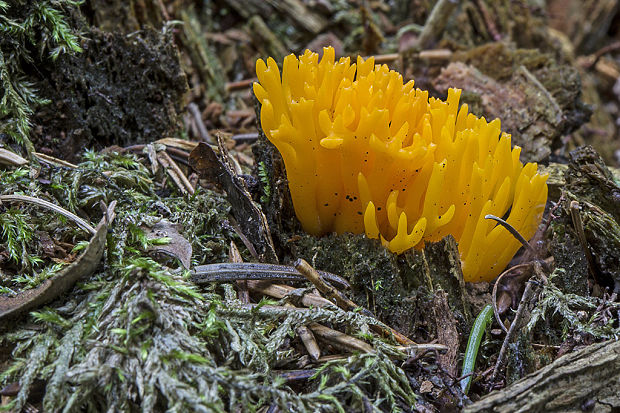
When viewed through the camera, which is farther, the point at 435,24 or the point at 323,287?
the point at 435,24

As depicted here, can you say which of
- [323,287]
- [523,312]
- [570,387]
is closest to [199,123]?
[323,287]

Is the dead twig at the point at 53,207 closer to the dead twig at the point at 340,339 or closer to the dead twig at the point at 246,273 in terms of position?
the dead twig at the point at 246,273

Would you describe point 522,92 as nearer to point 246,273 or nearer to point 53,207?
point 246,273

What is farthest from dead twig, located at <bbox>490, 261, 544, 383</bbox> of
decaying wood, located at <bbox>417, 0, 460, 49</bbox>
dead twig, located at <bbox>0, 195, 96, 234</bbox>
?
decaying wood, located at <bbox>417, 0, 460, 49</bbox>

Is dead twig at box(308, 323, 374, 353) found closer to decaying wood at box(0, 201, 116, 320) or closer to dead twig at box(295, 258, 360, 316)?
dead twig at box(295, 258, 360, 316)

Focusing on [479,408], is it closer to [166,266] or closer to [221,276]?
[221,276]

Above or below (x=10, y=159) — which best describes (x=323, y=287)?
below

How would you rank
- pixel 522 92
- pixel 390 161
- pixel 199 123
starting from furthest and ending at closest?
pixel 199 123 < pixel 522 92 < pixel 390 161
